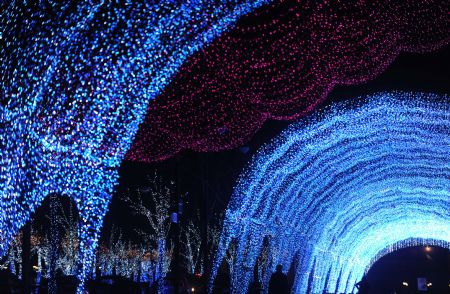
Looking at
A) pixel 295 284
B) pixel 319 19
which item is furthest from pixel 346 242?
pixel 319 19

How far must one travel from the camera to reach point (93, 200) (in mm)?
10484

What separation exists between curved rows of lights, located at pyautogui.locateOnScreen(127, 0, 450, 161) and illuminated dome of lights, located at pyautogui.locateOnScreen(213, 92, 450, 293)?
12.3 feet

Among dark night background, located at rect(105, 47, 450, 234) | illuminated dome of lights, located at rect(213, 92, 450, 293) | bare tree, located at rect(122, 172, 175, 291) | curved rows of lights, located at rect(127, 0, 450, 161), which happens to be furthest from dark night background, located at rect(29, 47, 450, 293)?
curved rows of lights, located at rect(127, 0, 450, 161)

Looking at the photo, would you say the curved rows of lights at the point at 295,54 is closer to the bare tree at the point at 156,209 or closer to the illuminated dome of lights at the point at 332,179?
the illuminated dome of lights at the point at 332,179

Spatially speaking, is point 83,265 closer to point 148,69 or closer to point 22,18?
point 148,69

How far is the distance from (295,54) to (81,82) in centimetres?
395

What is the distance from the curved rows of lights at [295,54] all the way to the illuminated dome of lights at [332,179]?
3734 millimetres

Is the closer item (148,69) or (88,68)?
(88,68)

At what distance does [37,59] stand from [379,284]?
44963mm

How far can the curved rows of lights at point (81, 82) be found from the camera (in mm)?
7344

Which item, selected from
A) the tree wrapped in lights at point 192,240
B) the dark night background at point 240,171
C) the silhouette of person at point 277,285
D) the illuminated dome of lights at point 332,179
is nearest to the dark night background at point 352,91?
the dark night background at point 240,171

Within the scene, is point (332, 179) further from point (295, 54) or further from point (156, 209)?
point (295, 54)

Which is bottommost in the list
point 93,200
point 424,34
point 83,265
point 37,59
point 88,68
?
point 83,265

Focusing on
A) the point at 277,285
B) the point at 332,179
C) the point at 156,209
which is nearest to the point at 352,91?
the point at 277,285
